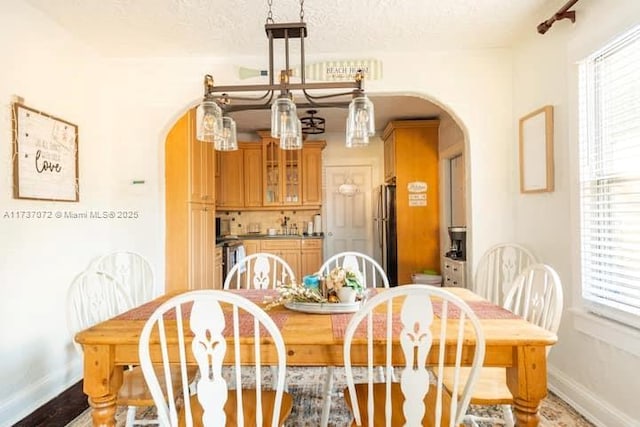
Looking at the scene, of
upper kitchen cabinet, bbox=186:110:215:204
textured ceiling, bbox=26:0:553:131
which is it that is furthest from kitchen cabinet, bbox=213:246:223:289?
textured ceiling, bbox=26:0:553:131

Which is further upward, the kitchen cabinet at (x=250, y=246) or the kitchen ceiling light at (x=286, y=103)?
the kitchen ceiling light at (x=286, y=103)

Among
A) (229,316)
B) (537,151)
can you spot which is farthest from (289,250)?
(229,316)

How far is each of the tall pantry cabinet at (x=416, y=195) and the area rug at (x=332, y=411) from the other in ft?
8.18

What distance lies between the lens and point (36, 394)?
7.58 ft

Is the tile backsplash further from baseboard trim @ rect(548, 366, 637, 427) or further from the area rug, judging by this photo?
baseboard trim @ rect(548, 366, 637, 427)

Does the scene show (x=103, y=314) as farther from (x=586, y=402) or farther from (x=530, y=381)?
(x=586, y=402)

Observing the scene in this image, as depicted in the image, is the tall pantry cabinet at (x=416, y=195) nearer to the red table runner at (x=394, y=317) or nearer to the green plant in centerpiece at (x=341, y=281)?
the red table runner at (x=394, y=317)

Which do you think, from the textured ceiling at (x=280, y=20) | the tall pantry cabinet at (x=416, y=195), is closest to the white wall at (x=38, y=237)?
the textured ceiling at (x=280, y=20)

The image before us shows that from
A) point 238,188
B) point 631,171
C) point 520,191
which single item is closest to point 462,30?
point 520,191

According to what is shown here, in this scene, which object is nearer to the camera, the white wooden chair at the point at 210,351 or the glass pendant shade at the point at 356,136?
the white wooden chair at the point at 210,351

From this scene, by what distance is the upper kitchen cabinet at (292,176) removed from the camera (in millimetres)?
5598

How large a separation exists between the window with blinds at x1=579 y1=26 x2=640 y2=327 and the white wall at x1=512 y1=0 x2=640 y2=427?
0.20ft

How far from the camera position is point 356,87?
1.77 meters

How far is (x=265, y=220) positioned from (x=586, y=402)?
4.64m
